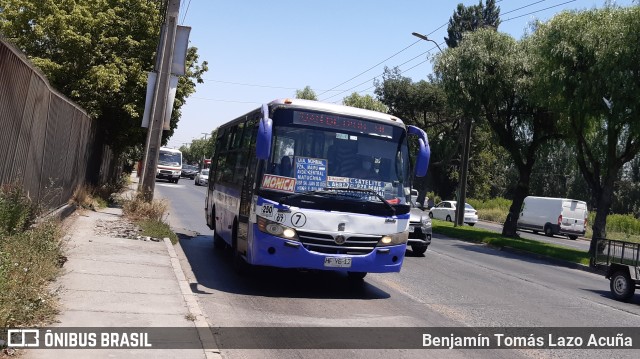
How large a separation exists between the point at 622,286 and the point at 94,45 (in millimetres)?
17252

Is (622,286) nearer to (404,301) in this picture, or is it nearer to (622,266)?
(622,266)

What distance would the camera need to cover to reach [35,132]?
11.7 m

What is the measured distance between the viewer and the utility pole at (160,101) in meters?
17.3

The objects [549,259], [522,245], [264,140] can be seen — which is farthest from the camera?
[522,245]

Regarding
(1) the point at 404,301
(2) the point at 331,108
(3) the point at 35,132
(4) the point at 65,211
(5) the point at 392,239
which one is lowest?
(1) the point at 404,301

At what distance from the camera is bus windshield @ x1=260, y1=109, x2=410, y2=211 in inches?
378

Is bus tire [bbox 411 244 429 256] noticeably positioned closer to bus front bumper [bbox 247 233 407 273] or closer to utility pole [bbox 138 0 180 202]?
utility pole [bbox 138 0 180 202]

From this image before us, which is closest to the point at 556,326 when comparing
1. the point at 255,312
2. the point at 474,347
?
the point at 474,347

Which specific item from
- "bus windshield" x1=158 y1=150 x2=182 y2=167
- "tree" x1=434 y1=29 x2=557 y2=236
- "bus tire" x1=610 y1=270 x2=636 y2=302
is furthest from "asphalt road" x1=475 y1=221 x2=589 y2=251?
"bus windshield" x1=158 y1=150 x2=182 y2=167

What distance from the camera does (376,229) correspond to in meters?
9.75

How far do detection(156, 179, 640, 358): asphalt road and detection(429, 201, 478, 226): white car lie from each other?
2480cm

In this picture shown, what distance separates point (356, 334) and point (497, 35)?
22.4 m

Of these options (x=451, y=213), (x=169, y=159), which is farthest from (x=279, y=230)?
(x=169, y=159)

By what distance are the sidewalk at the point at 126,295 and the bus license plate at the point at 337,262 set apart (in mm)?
2031
